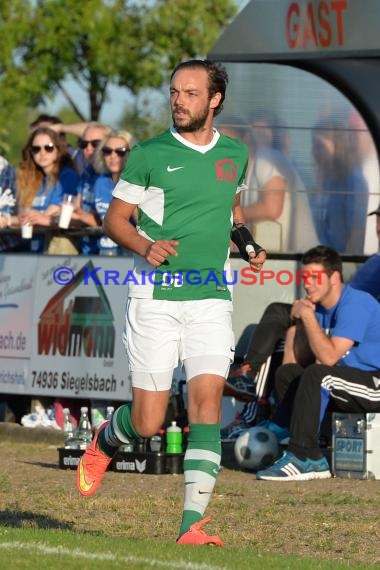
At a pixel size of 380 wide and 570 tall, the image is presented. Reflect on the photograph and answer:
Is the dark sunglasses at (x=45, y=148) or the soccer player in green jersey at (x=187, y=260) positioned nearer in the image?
the soccer player in green jersey at (x=187, y=260)

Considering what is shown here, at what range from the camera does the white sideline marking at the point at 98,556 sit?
6312 millimetres

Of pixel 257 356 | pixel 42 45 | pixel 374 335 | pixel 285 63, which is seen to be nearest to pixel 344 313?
pixel 374 335

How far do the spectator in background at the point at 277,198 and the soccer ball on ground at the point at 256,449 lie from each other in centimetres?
249

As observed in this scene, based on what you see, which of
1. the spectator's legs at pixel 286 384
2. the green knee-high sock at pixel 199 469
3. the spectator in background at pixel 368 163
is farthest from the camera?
the spectator in background at pixel 368 163

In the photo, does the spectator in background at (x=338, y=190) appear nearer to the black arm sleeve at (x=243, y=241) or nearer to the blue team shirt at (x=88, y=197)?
the blue team shirt at (x=88, y=197)

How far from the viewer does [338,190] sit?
45.3ft

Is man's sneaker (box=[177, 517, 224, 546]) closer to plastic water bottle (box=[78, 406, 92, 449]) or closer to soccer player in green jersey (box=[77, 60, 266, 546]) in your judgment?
soccer player in green jersey (box=[77, 60, 266, 546])

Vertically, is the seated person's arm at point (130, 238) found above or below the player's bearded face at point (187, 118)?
below

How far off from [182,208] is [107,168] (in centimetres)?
639

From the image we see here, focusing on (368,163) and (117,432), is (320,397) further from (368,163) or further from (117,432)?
(117,432)

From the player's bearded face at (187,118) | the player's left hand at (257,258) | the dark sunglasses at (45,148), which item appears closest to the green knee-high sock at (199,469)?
the player's left hand at (257,258)

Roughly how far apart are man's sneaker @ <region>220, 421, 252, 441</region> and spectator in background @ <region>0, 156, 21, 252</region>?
301 cm

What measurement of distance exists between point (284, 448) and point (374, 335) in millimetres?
1296

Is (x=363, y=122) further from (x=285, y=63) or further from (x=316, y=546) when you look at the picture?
(x=316, y=546)
